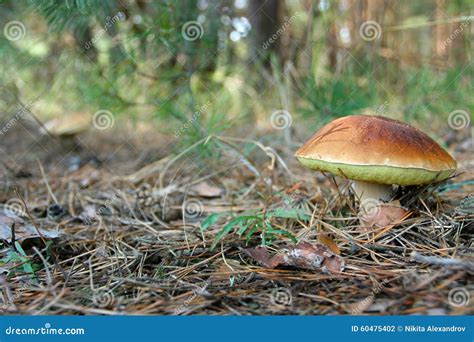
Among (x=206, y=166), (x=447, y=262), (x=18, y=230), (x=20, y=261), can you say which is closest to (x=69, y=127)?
(x=206, y=166)

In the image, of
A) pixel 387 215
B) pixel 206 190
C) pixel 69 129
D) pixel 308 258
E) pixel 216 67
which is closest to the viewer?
pixel 308 258

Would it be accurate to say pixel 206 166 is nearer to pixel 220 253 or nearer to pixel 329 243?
pixel 220 253

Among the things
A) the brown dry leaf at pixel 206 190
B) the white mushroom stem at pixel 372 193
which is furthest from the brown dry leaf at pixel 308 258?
the brown dry leaf at pixel 206 190

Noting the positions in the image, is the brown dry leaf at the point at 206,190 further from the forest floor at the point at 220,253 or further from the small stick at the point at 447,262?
the small stick at the point at 447,262

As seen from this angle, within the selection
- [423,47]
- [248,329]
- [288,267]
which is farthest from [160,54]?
[423,47]

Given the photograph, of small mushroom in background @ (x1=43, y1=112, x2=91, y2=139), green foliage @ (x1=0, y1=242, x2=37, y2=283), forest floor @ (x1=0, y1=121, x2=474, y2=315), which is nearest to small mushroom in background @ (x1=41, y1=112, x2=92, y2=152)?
small mushroom in background @ (x1=43, y1=112, x2=91, y2=139)
